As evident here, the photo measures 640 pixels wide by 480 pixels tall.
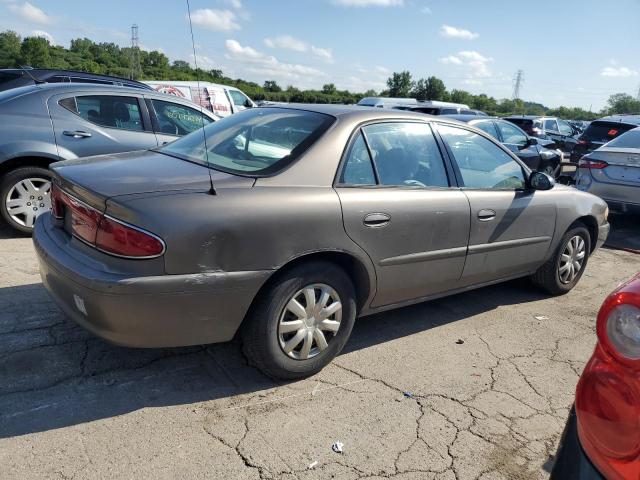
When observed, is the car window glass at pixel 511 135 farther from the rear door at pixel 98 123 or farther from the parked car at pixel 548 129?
the rear door at pixel 98 123

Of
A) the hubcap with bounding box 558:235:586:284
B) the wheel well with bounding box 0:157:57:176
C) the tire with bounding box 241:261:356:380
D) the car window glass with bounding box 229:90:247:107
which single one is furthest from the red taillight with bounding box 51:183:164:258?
the car window glass with bounding box 229:90:247:107

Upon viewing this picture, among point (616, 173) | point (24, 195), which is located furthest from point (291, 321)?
point (616, 173)

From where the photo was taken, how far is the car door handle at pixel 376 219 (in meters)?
3.25

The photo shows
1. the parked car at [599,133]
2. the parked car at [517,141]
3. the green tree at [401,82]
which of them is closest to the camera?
the parked car at [517,141]

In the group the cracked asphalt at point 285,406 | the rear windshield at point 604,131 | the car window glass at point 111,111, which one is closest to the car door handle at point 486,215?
the cracked asphalt at point 285,406

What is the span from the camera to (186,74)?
82.2 feet

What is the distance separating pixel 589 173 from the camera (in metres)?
7.89

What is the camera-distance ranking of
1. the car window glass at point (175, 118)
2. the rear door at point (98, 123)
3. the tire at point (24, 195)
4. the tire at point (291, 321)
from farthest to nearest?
the car window glass at point (175, 118), the rear door at point (98, 123), the tire at point (24, 195), the tire at point (291, 321)

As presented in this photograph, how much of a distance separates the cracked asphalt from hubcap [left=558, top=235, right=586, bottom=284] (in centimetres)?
92

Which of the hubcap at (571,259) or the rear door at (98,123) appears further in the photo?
the rear door at (98,123)

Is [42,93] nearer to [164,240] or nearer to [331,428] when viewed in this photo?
[164,240]

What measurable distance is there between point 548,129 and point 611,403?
62.5 feet

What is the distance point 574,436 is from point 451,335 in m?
2.39

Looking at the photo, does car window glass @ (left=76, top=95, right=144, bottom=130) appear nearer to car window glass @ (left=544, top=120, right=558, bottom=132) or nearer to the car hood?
the car hood
